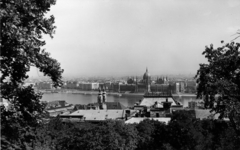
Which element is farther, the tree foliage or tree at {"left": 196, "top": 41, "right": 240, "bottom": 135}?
the tree foliage

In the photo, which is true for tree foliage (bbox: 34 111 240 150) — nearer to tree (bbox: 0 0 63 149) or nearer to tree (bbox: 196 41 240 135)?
tree (bbox: 196 41 240 135)

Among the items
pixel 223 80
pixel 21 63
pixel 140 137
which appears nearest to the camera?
pixel 21 63

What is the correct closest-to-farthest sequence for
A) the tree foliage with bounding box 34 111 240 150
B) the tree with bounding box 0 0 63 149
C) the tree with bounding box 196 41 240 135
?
1. the tree with bounding box 0 0 63 149
2. the tree with bounding box 196 41 240 135
3. the tree foliage with bounding box 34 111 240 150

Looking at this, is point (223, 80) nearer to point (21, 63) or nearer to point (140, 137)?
point (21, 63)

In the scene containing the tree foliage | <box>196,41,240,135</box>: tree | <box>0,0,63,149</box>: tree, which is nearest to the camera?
<box>0,0,63,149</box>: tree

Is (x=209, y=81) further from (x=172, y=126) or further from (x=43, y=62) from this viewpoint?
(x=172, y=126)

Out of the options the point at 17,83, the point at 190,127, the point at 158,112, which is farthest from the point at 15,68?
the point at 158,112

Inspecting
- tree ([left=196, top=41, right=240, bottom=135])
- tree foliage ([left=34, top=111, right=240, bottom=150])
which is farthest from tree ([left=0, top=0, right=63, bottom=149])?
tree foliage ([left=34, top=111, right=240, bottom=150])

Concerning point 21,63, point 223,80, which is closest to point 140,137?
point 223,80
